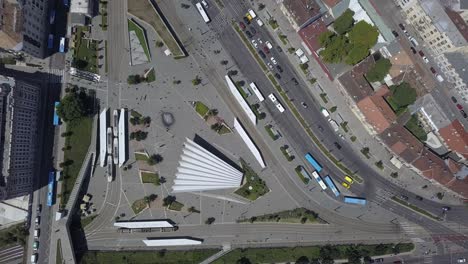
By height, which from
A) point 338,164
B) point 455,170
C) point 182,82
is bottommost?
point 455,170

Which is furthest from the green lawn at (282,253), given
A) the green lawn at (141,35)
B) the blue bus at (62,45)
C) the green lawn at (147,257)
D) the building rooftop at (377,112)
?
the blue bus at (62,45)

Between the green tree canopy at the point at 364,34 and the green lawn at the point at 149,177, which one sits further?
the green lawn at the point at 149,177

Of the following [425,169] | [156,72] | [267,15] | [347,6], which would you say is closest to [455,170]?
[425,169]

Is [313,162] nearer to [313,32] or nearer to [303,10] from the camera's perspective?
[313,32]

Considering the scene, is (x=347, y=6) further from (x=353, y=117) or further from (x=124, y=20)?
(x=124, y=20)

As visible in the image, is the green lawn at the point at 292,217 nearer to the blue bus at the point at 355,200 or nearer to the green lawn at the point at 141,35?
the blue bus at the point at 355,200

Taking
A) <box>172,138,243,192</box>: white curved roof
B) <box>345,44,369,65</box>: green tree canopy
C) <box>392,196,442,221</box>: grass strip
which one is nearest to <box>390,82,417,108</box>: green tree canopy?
<box>345,44,369,65</box>: green tree canopy

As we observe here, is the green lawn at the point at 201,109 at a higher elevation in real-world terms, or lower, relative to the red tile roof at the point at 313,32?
lower
